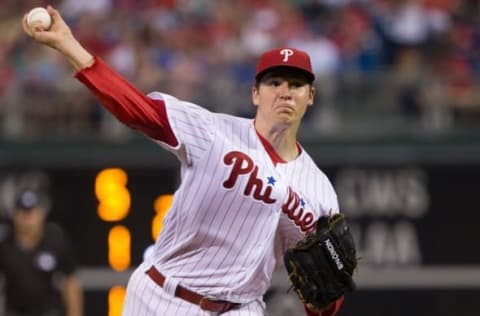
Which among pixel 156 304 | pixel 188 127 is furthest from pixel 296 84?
pixel 156 304

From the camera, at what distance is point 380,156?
10.7 m

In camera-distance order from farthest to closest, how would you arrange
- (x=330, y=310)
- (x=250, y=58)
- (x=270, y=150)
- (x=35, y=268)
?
(x=250, y=58), (x=35, y=268), (x=330, y=310), (x=270, y=150)

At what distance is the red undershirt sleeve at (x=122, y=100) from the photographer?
15.4 feet

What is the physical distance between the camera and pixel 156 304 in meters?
5.25

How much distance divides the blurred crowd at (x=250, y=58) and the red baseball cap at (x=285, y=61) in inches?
217

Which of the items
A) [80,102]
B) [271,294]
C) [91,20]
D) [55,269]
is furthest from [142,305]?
[91,20]

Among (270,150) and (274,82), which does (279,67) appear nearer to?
(274,82)

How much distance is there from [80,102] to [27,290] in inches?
94.2

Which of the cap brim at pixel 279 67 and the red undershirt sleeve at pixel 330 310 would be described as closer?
the cap brim at pixel 279 67

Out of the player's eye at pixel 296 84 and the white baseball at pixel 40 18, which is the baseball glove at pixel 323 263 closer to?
the player's eye at pixel 296 84

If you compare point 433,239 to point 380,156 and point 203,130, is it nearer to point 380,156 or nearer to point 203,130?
point 380,156

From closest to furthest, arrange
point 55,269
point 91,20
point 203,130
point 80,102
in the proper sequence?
point 203,130
point 55,269
point 80,102
point 91,20

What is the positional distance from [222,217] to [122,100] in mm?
750

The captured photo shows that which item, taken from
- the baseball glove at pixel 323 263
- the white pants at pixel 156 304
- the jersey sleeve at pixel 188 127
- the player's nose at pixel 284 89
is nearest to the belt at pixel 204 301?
the white pants at pixel 156 304
